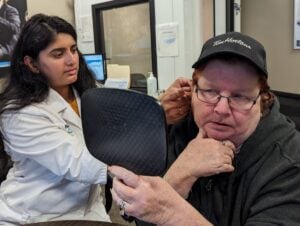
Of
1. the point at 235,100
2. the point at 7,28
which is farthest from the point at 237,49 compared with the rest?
the point at 7,28

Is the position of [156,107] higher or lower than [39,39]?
lower

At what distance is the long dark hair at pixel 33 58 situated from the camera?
142cm

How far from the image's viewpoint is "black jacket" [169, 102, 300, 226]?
0.77 meters

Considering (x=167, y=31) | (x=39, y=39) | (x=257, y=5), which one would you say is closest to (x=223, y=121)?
(x=39, y=39)

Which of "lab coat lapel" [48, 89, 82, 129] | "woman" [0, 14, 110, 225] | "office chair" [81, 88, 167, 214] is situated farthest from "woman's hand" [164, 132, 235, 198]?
"lab coat lapel" [48, 89, 82, 129]

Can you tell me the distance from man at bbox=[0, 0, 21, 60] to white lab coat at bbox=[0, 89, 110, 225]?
2077 millimetres

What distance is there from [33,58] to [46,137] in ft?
1.29

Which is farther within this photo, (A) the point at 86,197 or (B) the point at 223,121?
(A) the point at 86,197

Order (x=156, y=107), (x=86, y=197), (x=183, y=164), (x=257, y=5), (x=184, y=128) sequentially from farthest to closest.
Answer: (x=257, y=5)
(x=86, y=197)
(x=184, y=128)
(x=183, y=164)
(x=156, y=107)

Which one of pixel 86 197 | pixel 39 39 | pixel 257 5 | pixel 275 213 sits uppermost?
pixel 257 5

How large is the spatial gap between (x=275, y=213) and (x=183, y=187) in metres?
0.21

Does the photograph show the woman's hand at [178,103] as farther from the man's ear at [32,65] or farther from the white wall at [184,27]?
the white wall at [184,27]

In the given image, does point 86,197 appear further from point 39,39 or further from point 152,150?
point 152,150

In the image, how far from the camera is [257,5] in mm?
3605
